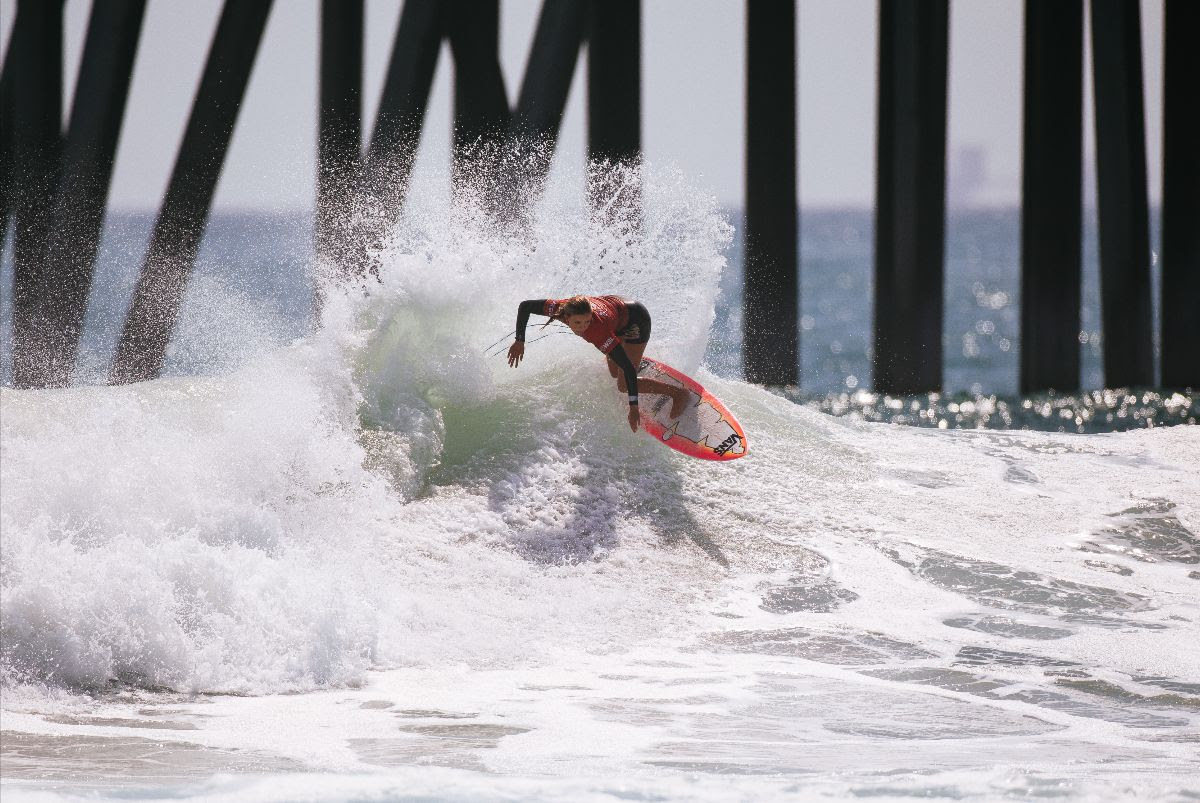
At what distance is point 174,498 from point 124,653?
1.03m

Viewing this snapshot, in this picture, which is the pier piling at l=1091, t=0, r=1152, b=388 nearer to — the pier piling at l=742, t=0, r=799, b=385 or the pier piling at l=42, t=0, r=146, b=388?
the pier piling at l=742, t=0, r=799, b=385

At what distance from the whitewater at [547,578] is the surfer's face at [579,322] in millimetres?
762

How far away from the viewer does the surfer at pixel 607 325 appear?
6.97 meters

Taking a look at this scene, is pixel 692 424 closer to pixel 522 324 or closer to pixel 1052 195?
pixel 522 324

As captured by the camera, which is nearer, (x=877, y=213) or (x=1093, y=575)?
(x=1093, y=575)

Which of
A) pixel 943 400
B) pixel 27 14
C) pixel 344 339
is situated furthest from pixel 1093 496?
pixel 27 14

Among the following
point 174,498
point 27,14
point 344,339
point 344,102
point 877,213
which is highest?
point 27,14

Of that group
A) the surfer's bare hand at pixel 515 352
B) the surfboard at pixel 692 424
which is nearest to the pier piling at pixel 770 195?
the surfboard at pixel 692 424

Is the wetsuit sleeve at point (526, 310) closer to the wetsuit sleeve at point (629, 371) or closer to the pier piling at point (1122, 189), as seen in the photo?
the wetsuit sleeve at point (629, 371)

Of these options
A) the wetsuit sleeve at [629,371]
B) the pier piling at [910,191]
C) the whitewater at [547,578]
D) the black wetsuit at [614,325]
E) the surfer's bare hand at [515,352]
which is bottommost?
A: the whitewater at [547,578]

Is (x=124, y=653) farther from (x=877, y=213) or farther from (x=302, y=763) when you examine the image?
(x=877, y=213)

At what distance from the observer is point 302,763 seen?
13.4ft

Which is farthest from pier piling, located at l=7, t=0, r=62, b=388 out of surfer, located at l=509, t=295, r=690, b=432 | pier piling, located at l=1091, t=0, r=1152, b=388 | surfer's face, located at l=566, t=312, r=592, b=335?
pier piling, located at l=1091, t=0, r=1152, b=388

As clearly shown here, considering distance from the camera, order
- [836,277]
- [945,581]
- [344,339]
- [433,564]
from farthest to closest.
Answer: [836,277], [344,339], [945,581], [433,564]
